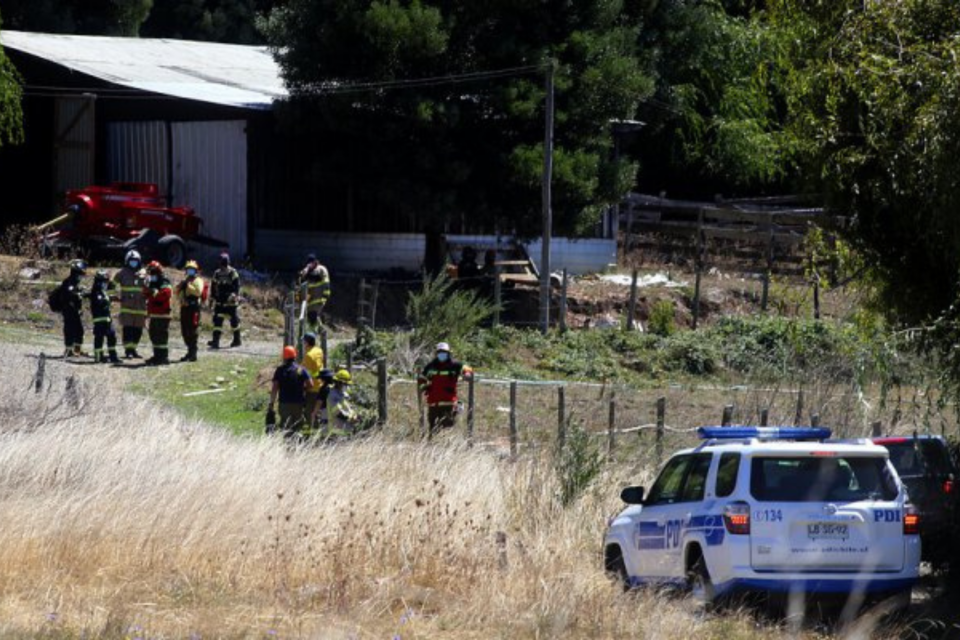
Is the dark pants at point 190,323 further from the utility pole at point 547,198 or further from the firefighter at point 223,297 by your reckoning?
the utility pole at point 547,198

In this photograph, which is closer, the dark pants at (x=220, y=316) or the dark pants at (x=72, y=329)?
the dark pants at (x=72, y=329)

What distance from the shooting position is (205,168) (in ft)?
120

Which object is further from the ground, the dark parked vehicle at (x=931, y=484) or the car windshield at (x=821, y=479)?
the car windshield at (x=821, y=479)

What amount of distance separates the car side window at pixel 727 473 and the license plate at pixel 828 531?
683mm

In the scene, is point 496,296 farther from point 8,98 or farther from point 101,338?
point 8,98

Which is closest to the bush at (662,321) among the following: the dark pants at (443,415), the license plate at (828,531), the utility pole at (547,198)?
the utility pole at (547,198)

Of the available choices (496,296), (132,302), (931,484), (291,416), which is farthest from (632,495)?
(496,296)

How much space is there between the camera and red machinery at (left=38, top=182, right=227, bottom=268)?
32.2 meters

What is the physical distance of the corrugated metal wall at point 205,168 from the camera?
3625cm

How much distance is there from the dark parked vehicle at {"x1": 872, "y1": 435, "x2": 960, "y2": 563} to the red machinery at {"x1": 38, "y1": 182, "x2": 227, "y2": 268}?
1980 cm

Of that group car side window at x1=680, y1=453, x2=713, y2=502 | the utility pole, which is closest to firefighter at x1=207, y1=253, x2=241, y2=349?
the utility pole

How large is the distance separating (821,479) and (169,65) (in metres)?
30.6

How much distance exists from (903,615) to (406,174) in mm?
22414

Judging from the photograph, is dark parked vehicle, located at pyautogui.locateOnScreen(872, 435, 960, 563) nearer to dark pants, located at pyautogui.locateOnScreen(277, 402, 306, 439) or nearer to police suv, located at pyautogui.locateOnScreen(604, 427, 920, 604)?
police suv, located at pyautogui.locateOnScreen(604, 427, 920, 604)
